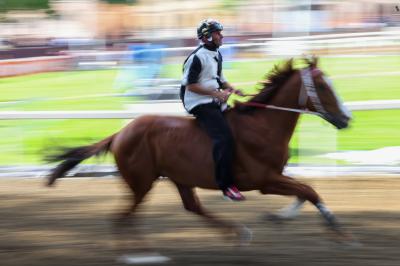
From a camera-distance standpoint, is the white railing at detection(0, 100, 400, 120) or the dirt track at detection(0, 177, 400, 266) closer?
the dirt track at detection(0, 177, 400, 266)

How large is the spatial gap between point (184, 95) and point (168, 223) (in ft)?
5.87

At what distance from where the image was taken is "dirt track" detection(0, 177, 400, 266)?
6238mm

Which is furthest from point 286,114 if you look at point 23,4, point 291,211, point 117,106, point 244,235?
point 117,106

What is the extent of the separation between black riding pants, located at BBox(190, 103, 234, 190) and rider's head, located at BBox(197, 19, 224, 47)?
23.1 inches

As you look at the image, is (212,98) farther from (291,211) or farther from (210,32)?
(291,211)

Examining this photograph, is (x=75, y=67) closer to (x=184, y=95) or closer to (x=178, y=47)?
(x=178, y=47)

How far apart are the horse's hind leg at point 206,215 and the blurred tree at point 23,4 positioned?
2986mm

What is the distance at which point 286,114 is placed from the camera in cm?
638

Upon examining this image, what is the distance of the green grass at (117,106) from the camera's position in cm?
1082

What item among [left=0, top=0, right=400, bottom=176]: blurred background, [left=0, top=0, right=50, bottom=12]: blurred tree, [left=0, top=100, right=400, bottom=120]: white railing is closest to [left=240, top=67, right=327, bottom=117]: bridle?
[left=0, top=0, right=400, bottom=176]: blurred background

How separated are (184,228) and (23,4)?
3.32 metres

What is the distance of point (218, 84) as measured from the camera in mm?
6617

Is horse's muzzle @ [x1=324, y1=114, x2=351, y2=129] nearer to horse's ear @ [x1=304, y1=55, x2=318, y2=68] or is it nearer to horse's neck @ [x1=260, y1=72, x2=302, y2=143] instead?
horse's neck @ [x1=260, y1=72, x2=302, y2=143]

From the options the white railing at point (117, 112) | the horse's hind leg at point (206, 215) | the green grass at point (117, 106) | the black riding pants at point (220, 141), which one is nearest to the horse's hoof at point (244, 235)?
the horse's hind leg at point (206, 215)
